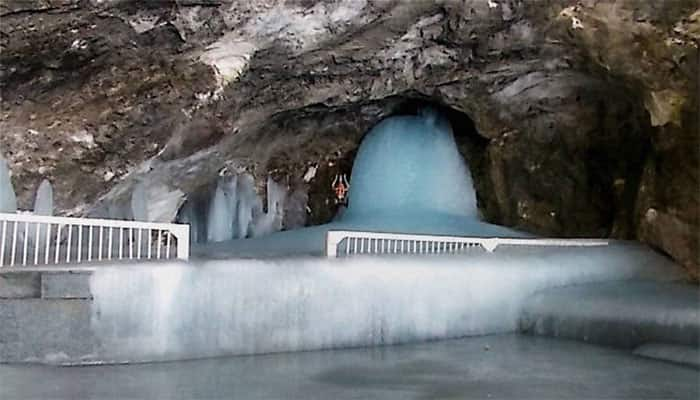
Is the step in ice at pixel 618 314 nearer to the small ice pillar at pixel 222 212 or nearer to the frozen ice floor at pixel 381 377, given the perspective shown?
the frozen ice floor at pixel 381 377

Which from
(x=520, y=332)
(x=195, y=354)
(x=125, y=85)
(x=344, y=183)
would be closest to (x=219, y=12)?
(x=125, y=85)

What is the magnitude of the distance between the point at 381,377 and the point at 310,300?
107 centimetres

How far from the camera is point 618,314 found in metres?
6.78

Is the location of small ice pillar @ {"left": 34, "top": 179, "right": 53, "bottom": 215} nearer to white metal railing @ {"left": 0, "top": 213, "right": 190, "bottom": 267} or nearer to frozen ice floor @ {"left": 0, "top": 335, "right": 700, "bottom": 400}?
white metal railing @ {"left": 0, "top": 213, "right": 190, "bottom": 267}

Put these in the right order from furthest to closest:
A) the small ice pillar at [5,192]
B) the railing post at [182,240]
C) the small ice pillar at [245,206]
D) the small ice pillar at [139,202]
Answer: the small ice pillar at [245,206]
the small ice pillar at [139,202]
the small ice pillar at [5,192]
the railing post at [182,240]

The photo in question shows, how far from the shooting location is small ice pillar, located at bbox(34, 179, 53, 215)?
7.36m

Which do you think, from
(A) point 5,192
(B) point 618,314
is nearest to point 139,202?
(A) point 5,192

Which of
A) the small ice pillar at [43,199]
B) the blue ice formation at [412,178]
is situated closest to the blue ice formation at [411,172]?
the blue ice formation at [412,178]

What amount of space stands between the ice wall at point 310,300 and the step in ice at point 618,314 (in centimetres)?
21

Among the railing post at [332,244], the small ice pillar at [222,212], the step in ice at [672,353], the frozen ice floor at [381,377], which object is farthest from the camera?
the small ice pillar at [222,212]

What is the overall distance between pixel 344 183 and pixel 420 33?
3.94 m

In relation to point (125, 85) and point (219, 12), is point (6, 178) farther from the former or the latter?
point (219, 12)

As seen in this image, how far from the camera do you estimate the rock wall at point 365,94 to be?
637cm

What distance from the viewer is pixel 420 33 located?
7.73m
